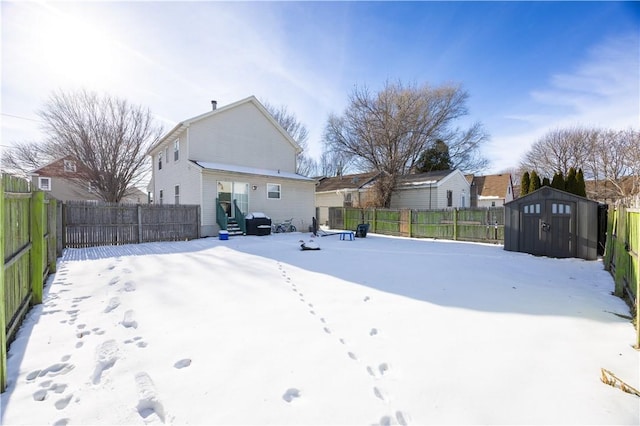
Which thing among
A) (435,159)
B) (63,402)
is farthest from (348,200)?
(63,402)

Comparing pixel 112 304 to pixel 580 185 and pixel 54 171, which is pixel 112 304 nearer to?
pixel 580 185

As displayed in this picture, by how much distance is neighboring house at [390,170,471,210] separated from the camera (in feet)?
68.6

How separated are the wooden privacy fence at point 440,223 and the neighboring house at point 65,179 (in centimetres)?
1899

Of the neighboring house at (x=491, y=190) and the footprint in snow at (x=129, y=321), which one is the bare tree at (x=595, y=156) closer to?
the neighboring house at (x=491, y=190)

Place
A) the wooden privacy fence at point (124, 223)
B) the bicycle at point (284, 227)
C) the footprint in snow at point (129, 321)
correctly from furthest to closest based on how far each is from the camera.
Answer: the bicycle at point (284, 227) < the wooden privacy fence at point (124, 223) < the footprint in snow at point (129, 321)

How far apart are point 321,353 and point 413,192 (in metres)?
20.8

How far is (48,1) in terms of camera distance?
627cm

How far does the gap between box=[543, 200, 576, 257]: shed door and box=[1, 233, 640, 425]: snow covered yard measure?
340cm

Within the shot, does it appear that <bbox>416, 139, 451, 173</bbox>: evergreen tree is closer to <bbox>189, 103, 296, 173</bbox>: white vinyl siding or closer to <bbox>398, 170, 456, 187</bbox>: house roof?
<bbox>398, 170, 456, 187</bbox>: house roof

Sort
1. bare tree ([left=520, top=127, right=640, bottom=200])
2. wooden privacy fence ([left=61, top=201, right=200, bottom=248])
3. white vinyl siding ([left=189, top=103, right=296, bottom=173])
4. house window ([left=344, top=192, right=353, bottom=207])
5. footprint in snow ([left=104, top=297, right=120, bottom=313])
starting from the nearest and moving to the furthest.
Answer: footprint in snow ([left=104, top=297, right=120, bottom=313]) → wooden privacy fence ([left=61, top=201, right=200, bottom=248]) → white vinyl siding ([left=189, top=103, right=296, bottom=173]) → bare tree ([left=520, top=127, right=640, bottom=200]) → house window ([left=344, top=192, right=353, bottom=207])

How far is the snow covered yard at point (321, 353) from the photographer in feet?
6.64

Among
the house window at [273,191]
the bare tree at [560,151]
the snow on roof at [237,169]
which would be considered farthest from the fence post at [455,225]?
the bare tree at [560,151]

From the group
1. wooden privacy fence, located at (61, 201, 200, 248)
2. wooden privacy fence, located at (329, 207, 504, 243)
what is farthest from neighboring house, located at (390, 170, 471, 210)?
wooden privacy fence, located at (61, 201, 200, 248)

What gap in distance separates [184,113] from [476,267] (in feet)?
61.1
